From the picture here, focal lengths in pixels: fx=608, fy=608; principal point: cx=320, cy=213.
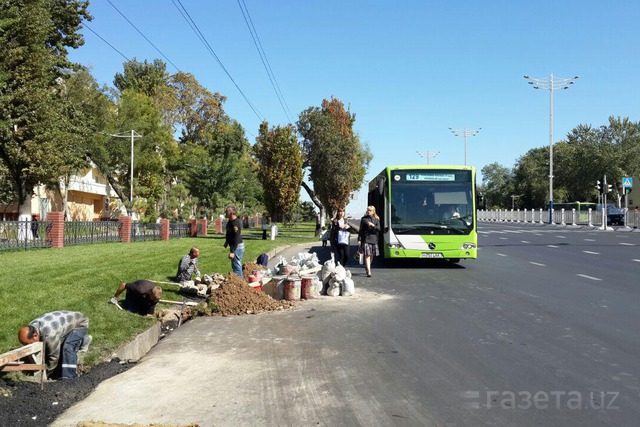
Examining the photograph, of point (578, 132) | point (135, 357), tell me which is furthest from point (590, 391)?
point (578, 132)

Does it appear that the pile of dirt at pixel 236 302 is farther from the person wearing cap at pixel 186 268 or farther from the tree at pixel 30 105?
the tree at pixel 30 105

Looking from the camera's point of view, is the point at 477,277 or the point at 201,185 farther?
the point at 201,185

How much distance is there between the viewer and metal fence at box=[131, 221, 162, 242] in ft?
111

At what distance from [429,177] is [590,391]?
13280mm

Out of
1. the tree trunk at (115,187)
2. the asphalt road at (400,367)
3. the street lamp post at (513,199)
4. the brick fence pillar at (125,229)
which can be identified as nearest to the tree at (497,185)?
the street lamp post at (513,199)

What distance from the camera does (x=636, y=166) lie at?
89312 mm

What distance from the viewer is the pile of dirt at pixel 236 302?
10609 mm

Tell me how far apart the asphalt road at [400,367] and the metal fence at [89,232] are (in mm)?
18871

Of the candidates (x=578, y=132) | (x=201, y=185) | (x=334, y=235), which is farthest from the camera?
(x=578, y=132)

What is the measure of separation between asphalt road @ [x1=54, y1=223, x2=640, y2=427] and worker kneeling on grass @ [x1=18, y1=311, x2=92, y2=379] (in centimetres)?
67

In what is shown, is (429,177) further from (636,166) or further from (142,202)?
(636,166)

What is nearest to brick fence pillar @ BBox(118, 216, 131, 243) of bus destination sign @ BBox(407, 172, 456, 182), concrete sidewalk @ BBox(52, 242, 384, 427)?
bus destination sign @ BBox(407, 172, 456, 182)

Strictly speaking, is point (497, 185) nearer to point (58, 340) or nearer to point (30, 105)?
point (30, 105)

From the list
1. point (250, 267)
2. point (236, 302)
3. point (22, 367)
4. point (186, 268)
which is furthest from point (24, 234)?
point (22, 367)
